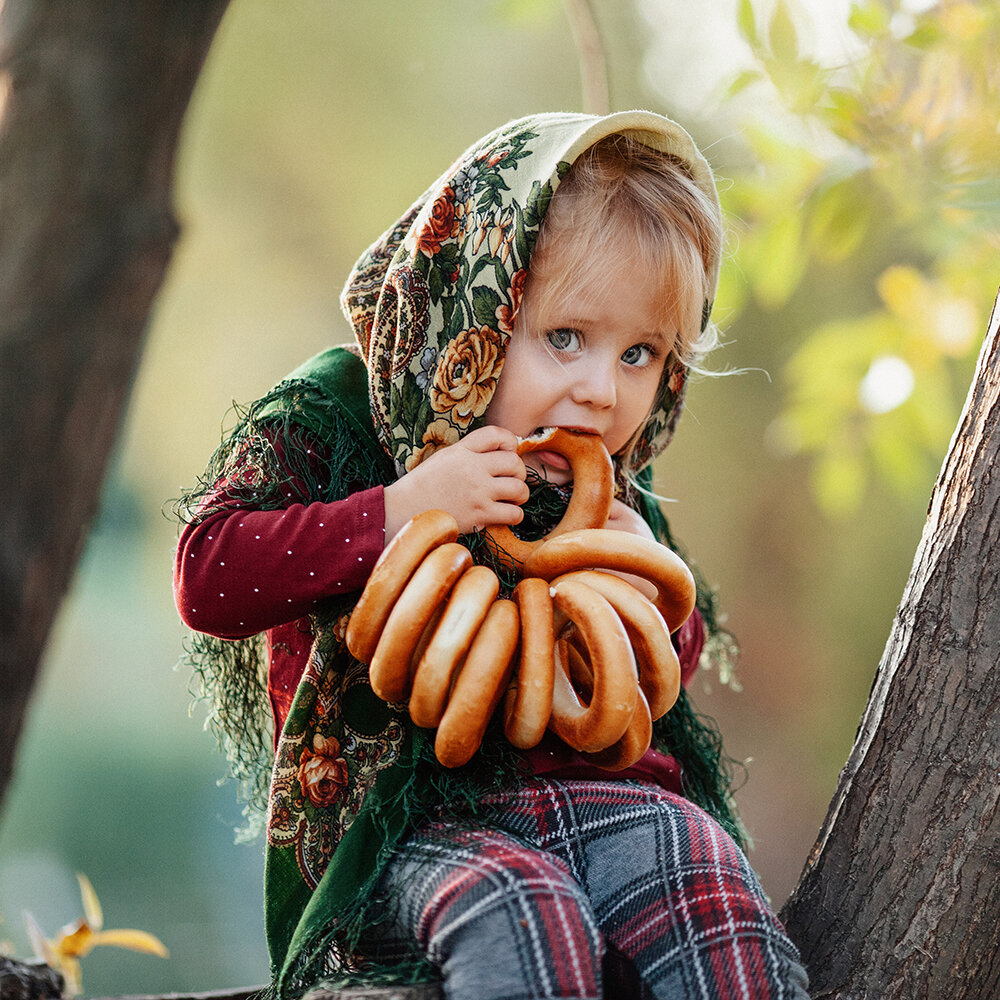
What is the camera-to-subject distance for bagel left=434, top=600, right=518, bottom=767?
29.3 inches

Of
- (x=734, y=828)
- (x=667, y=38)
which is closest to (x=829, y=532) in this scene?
(x=667, y=38)

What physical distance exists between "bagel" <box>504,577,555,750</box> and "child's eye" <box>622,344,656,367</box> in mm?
275

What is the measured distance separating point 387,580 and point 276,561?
119mm

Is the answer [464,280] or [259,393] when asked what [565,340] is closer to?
[464,280]

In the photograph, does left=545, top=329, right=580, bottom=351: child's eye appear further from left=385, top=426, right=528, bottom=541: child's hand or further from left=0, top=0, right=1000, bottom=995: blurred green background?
left=0, top=0, right=1000, bottom=995: blurred green background

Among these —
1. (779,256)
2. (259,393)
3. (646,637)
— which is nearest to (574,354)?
(646,637)

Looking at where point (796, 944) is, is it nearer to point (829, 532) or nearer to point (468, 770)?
point (468, 770)

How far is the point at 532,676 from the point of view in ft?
2.47

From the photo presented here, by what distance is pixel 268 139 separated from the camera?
3.07 m

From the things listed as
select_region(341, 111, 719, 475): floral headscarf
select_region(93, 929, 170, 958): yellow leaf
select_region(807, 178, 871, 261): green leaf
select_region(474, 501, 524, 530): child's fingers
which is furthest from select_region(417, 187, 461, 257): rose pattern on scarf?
select_region(93, 929, 170, 958): yellow leaf

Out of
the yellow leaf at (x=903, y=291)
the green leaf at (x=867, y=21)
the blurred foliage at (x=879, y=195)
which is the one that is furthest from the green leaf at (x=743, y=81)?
the yellow leaf at (x=903, y=291)

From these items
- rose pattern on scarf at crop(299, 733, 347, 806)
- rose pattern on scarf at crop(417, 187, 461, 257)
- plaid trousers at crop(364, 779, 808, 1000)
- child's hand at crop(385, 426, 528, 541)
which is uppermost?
rose pattern on scarf at crop(417, 187, 461, 257)

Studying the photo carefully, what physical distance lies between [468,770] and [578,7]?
1.11 m

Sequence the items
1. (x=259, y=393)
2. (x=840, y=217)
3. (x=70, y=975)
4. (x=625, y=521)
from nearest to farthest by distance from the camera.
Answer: (x=625, y=521)
(x=70, y=975)
(x=840, y=217)
(x=259, y=393)
